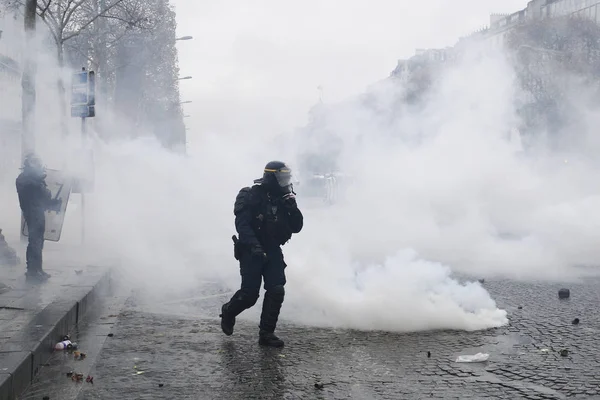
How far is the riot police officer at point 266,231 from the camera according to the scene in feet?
21.2

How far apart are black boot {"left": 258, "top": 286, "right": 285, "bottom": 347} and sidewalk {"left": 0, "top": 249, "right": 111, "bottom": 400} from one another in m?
1.83

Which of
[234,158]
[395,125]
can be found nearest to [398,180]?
[395,125]

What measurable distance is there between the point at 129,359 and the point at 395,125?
1372cm

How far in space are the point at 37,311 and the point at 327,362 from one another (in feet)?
10.3

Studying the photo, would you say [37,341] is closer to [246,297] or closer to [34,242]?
[246,297]

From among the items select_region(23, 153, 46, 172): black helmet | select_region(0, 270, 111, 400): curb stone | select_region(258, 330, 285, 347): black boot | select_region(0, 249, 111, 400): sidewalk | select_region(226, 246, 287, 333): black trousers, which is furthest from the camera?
select_region(23, 153, 46, 172): black helmet

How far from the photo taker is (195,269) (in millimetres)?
11703

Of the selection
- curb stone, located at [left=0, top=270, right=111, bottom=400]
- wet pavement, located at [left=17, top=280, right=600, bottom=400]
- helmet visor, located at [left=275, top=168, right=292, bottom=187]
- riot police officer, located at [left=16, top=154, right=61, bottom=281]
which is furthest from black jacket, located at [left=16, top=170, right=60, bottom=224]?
helmet visor, located at [left=275, top=168, right=292, bottom=187]

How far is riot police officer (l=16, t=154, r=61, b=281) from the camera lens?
30.8 feet

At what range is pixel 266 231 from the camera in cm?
650

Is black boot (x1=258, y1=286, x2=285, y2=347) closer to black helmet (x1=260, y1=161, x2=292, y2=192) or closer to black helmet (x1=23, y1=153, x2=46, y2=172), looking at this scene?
black helmet (x1=260, y1=161, x2=292, y2=192)

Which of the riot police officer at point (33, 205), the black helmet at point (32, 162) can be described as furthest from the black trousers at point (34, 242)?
the black helmet at point (32, 162)

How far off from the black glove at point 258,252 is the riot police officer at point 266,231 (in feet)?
0.27

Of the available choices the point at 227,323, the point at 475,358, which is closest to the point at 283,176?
the point at 227,323
